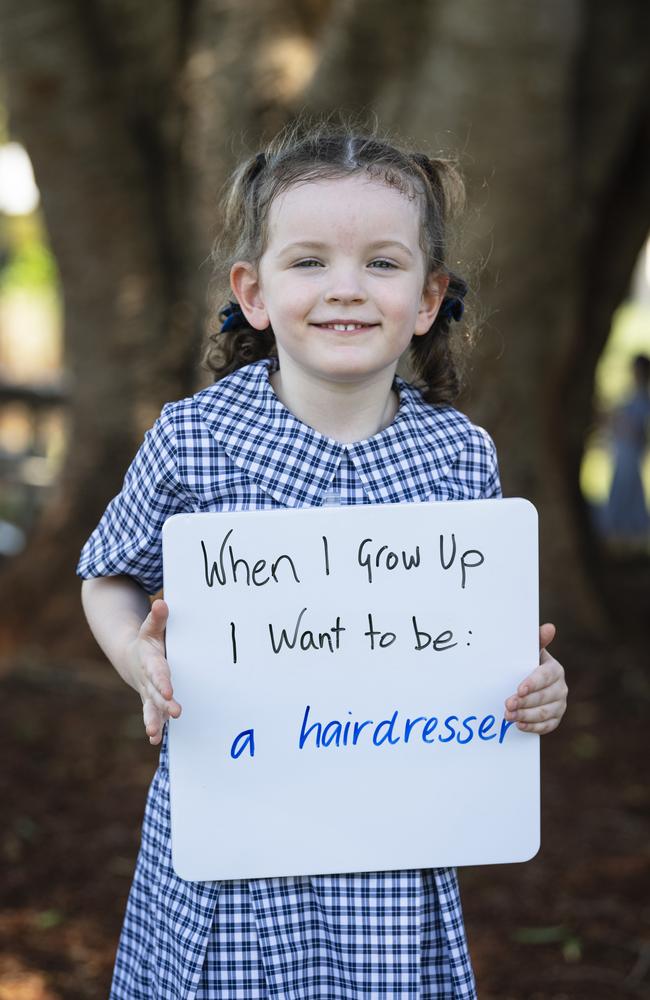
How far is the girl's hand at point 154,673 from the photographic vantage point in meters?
1.58

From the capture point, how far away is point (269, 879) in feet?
5.71

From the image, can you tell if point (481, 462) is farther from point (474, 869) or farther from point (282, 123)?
point (282, 123)

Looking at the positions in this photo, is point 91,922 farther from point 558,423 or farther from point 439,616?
point 558,423

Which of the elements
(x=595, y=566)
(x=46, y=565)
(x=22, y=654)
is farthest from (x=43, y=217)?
(x=595, y=566)

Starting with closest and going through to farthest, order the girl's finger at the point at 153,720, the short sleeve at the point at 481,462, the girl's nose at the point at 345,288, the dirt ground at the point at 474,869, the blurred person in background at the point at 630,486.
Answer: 1. the girl's finger at the point at 153,720
2. the girl's nose at the point at 345,288
3. the short sleeve at the point at 481,462
4. the dirt ground at the point at 474,869
5. the blurred person in background at the point at 630,486

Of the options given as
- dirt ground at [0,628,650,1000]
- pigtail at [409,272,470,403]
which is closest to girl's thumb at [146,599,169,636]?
pigtail at [409,272,470,403]

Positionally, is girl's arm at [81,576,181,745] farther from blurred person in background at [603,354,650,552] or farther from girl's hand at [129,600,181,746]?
blurred person in background at [603,354,650,552]

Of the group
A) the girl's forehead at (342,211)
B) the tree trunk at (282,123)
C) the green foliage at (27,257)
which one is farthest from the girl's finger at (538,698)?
the green foliage at (27,257)

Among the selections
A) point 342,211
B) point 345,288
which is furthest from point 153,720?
point 342,211

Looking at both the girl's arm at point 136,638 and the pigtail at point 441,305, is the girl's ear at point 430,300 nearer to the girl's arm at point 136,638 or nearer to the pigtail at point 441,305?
the pigtail at point 441,305

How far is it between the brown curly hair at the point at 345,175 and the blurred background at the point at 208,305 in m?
1.42

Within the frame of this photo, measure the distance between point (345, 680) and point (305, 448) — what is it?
0.35 metres

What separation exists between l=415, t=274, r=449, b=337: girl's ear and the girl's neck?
135 millimetres

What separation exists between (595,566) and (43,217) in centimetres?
278
